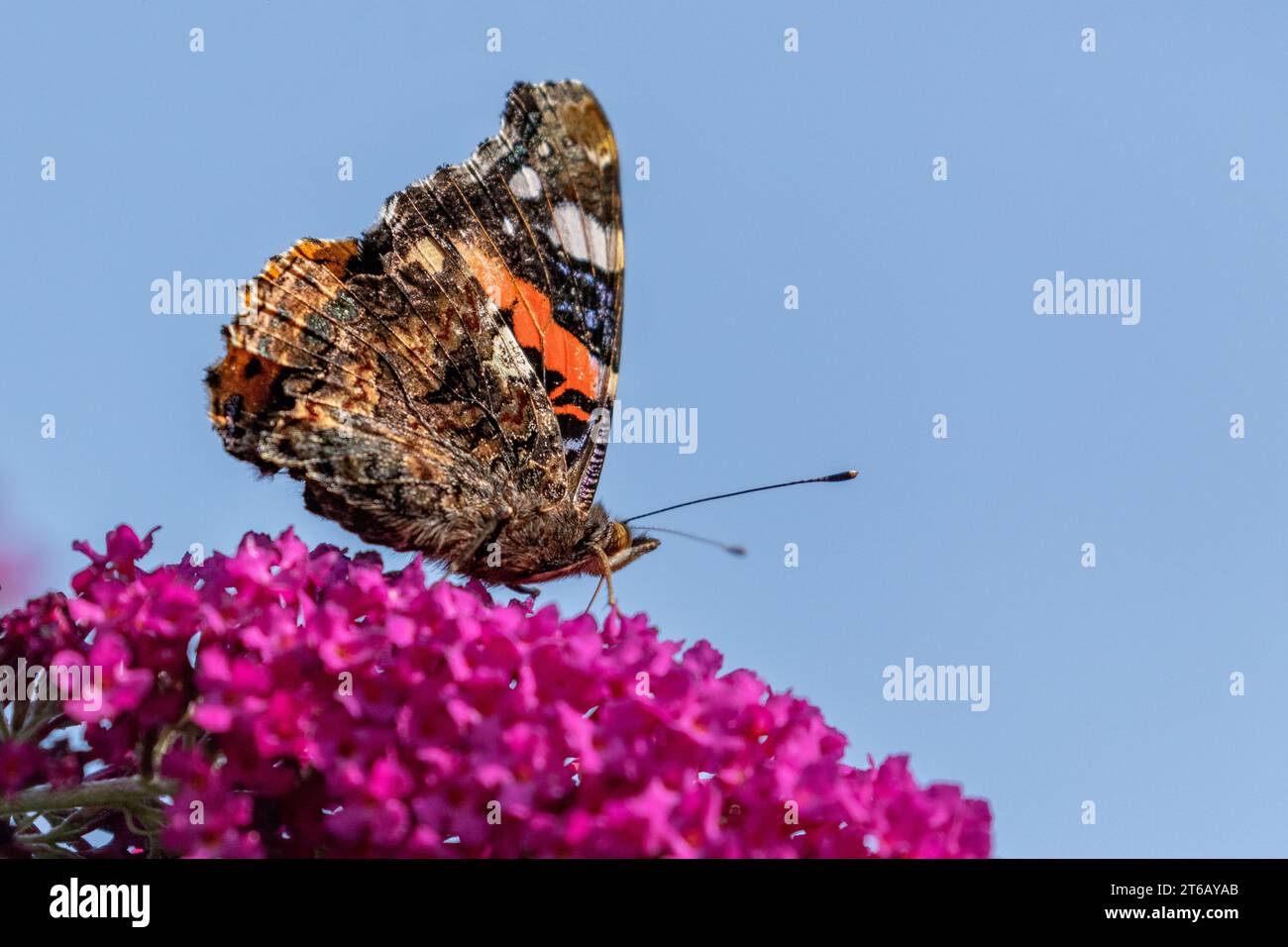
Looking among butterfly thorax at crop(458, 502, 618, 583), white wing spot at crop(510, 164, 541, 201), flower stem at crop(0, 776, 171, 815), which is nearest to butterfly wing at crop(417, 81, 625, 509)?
white wing spot at crop(510, 164, 541, 201)

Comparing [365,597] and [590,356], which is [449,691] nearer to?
[365,597]

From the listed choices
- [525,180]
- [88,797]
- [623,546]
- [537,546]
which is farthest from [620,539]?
[88,797]

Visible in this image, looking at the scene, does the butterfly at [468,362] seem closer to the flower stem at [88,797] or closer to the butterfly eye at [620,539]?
the butterfly eye at [620,539]

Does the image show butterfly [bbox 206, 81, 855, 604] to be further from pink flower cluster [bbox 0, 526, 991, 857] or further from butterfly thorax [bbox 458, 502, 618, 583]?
pink flower cluster [bbox 0, 526, 991, 857]

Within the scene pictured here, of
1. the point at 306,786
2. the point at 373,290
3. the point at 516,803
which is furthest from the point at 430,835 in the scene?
the point at 373,290
